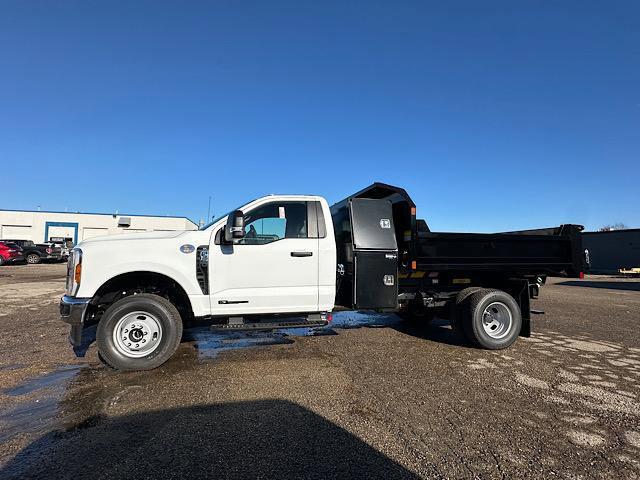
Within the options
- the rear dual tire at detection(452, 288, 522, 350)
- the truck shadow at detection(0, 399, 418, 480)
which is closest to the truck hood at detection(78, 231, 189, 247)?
the truck shadow at detection(0, 399, 418, 480)

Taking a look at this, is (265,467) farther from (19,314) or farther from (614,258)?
(614,258)

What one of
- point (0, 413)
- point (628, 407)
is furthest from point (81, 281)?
point (628, 407)

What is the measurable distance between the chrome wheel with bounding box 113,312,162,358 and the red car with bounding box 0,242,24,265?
1099 inches

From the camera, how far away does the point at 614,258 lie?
2942 centimetres

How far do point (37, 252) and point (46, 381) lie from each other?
30130 mm

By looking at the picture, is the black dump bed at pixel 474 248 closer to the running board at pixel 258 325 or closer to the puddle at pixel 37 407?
the running board at pixel 258 325

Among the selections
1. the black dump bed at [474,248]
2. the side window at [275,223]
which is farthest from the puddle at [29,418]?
the black dump bed at [474,248]

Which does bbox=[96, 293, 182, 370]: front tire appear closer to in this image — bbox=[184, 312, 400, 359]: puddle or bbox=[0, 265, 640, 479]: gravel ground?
bbox=[0, 265, 640, 479]: gravel ground

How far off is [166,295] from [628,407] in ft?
18.5

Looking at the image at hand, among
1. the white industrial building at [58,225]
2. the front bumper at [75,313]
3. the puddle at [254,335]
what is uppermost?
the white industrial building at [58,225]

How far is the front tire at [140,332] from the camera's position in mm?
4781

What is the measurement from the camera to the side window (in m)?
5.37

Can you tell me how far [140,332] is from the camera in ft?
16.2

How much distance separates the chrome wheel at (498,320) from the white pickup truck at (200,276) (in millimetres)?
2756
